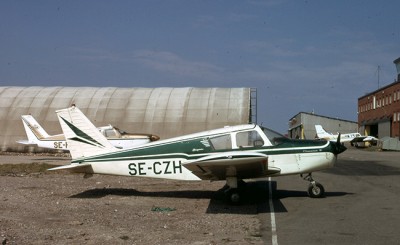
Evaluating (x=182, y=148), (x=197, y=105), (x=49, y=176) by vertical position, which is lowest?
(x=49, y=176)

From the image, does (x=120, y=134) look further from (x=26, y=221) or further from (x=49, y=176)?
(x=26, y=221)

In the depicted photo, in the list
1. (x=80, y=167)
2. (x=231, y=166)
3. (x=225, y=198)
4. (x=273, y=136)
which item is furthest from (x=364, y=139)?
(x=231, y=166)

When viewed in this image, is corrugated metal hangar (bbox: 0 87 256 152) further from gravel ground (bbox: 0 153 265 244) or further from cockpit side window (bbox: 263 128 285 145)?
cockpit side window (bbox: 263 128 285 145)

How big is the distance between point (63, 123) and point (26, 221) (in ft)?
17.2

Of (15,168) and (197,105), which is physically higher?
(197,105)

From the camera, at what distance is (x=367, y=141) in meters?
62.7

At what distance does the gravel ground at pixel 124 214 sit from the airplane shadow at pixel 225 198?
0.08ft

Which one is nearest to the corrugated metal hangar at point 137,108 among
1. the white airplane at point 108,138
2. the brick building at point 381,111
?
the white airplane at point 108,138

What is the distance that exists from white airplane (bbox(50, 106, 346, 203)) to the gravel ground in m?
0.70

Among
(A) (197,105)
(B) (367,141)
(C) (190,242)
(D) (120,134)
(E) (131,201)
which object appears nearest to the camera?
(C) (190,242)

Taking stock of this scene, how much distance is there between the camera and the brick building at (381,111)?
65.0 metres

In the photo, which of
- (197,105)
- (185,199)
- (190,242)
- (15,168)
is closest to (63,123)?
(185,199)

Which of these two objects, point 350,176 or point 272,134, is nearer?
point 272,134

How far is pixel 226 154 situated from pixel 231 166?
666 mm
